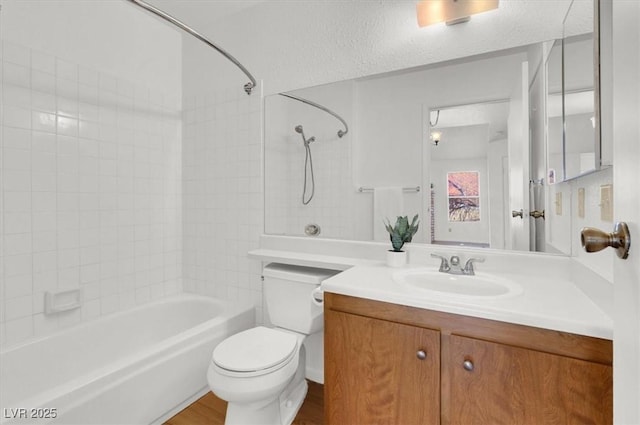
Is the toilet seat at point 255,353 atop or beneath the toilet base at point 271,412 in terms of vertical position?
atop

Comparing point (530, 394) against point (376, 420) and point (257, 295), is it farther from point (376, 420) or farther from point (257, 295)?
point (257, 295)

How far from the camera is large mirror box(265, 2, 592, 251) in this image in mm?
1433

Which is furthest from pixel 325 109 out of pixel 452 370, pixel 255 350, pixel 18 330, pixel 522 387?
pixel 18 330

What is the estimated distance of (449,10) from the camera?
1505 mm

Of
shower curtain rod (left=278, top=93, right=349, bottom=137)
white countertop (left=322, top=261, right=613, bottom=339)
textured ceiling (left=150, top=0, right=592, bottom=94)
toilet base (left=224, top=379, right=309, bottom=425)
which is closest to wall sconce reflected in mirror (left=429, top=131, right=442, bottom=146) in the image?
textured ceiling (left=150, top=0, right=592, bottom=94)

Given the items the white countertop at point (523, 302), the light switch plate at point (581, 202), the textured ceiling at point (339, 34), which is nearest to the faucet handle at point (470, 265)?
the white countertop at point (523, 302)

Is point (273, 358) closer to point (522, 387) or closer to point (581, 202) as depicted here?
point (522, 387)

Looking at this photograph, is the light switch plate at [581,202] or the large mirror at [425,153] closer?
the light switch plate at [581,202]

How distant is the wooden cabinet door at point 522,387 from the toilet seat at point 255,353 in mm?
747

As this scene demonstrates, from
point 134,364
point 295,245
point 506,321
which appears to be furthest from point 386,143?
point 134,364

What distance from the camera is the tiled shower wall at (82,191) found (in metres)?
1.62

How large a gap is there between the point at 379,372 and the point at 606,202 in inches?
35.1

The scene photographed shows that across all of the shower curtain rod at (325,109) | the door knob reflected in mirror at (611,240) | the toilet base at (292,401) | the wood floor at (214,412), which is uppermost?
the shower curtain rod at (325,109)

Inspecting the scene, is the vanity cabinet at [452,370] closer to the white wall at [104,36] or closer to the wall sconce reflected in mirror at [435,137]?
the wall sconce reflected in mirror at [435,137]
